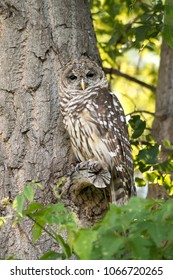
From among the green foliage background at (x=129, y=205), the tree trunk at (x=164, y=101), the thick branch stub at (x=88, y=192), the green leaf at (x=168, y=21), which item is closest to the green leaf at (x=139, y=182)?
the green foliage background at (x=129, y=205)

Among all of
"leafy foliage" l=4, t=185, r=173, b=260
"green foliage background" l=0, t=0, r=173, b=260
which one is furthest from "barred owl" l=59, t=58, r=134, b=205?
"leafy foliage" l=4, t=185, r=173, b=260

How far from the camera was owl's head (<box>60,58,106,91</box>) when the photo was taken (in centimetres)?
377

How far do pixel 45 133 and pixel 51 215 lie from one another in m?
1.18

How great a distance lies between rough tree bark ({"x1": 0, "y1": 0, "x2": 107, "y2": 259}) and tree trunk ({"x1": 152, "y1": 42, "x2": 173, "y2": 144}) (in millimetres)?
977

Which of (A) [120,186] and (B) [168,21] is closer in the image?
(B) [168,21]

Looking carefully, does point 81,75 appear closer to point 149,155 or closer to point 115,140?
point 115,140

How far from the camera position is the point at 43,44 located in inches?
146

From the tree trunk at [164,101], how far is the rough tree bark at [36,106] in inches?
38.5

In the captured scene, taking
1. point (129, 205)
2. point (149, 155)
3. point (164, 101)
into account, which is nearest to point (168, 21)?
point (149, 155)

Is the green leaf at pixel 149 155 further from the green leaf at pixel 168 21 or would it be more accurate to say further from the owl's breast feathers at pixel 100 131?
the green leaf at pixel 168 21

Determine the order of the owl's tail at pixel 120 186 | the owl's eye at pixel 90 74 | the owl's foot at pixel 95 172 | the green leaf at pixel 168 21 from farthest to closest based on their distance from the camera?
the owl's eye at pixel 90 74 → the owl's tail at pixel 120 186 → the owl's foot at pixel 95 172 → the green leaf at pixel 168 21

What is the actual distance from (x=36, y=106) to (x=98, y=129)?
338mm

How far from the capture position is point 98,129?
3.72 meters

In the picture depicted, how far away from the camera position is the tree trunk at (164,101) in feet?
15.2
